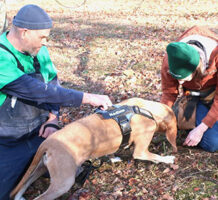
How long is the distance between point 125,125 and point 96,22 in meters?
→ 10.0

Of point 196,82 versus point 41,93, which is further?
point 196,82

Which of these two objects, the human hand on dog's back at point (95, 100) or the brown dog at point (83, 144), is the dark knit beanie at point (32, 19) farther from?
the brown dog at point (83, 144)

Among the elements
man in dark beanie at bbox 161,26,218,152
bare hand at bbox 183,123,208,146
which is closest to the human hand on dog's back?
man in dark beanie at bbox 161,26,218,152

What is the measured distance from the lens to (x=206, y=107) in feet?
13.3

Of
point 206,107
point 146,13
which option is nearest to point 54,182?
point 206,107

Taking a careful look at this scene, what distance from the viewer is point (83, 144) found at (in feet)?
10.4

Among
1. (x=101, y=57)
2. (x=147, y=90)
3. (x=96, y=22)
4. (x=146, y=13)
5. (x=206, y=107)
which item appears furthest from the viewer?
(x=146, y=13)

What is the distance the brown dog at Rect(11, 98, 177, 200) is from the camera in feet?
10.0

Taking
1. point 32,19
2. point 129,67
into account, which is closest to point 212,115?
point 32,19

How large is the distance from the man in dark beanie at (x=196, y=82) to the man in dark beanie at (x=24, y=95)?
38.9 inches

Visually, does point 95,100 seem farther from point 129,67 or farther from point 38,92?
point 129,67

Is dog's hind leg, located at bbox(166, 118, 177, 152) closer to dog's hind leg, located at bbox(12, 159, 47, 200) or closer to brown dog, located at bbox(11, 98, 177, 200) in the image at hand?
brown dog, located at bbox(11, 98, 177, 200)

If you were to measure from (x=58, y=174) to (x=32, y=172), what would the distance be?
0.41 m

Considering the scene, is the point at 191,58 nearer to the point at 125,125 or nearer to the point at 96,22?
the point at 125,125
